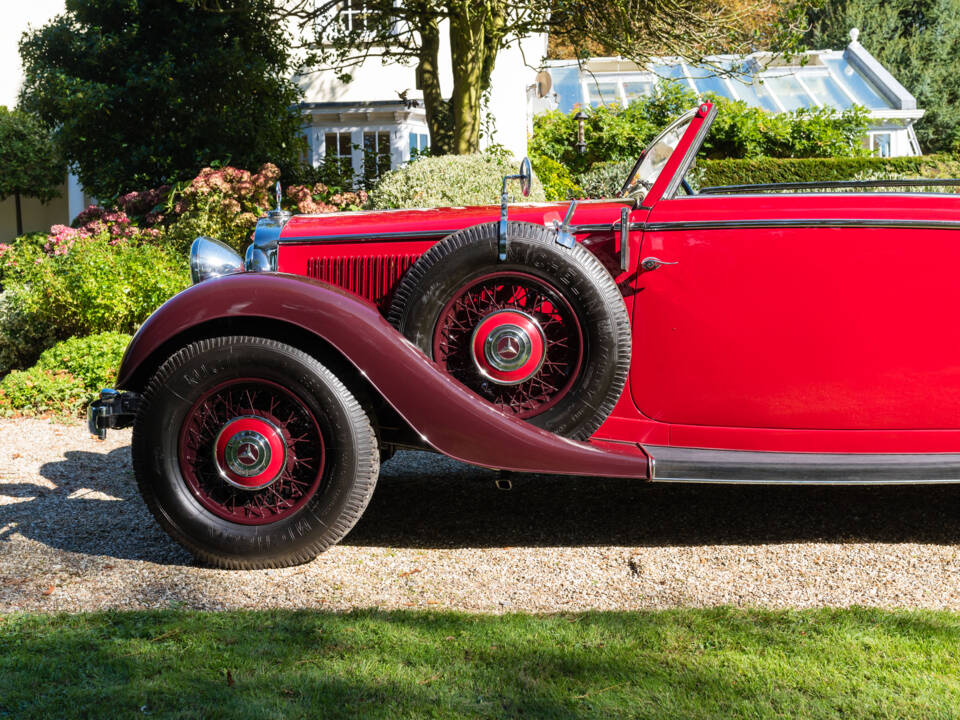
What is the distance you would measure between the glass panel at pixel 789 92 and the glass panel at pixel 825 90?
0.32 m

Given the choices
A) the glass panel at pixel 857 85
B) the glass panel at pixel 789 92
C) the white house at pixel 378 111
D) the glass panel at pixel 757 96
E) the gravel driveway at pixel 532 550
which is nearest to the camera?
the gravel driveway at pixel 532 550

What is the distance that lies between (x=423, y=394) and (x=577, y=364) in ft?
1.91

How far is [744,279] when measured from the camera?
342 centimetres

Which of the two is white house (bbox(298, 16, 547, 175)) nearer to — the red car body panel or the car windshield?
the car windshield

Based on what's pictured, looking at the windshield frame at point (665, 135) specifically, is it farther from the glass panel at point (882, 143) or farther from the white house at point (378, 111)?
the glass panel at point (882, 143)

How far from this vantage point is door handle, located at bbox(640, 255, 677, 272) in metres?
3.44

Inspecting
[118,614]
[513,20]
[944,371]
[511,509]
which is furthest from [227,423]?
[513,20]

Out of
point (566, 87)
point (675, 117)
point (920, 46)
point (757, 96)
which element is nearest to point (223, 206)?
point (675, 117)

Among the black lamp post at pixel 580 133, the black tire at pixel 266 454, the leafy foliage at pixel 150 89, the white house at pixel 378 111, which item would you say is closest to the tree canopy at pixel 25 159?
the leafy foliage at pixel 150 89

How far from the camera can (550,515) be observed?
4129mm

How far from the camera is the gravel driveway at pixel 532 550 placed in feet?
10.3

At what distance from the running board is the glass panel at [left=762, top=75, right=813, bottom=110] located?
1756 cm

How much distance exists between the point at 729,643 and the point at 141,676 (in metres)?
1.65

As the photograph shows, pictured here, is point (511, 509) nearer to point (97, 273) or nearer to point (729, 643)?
point (729, 643)
